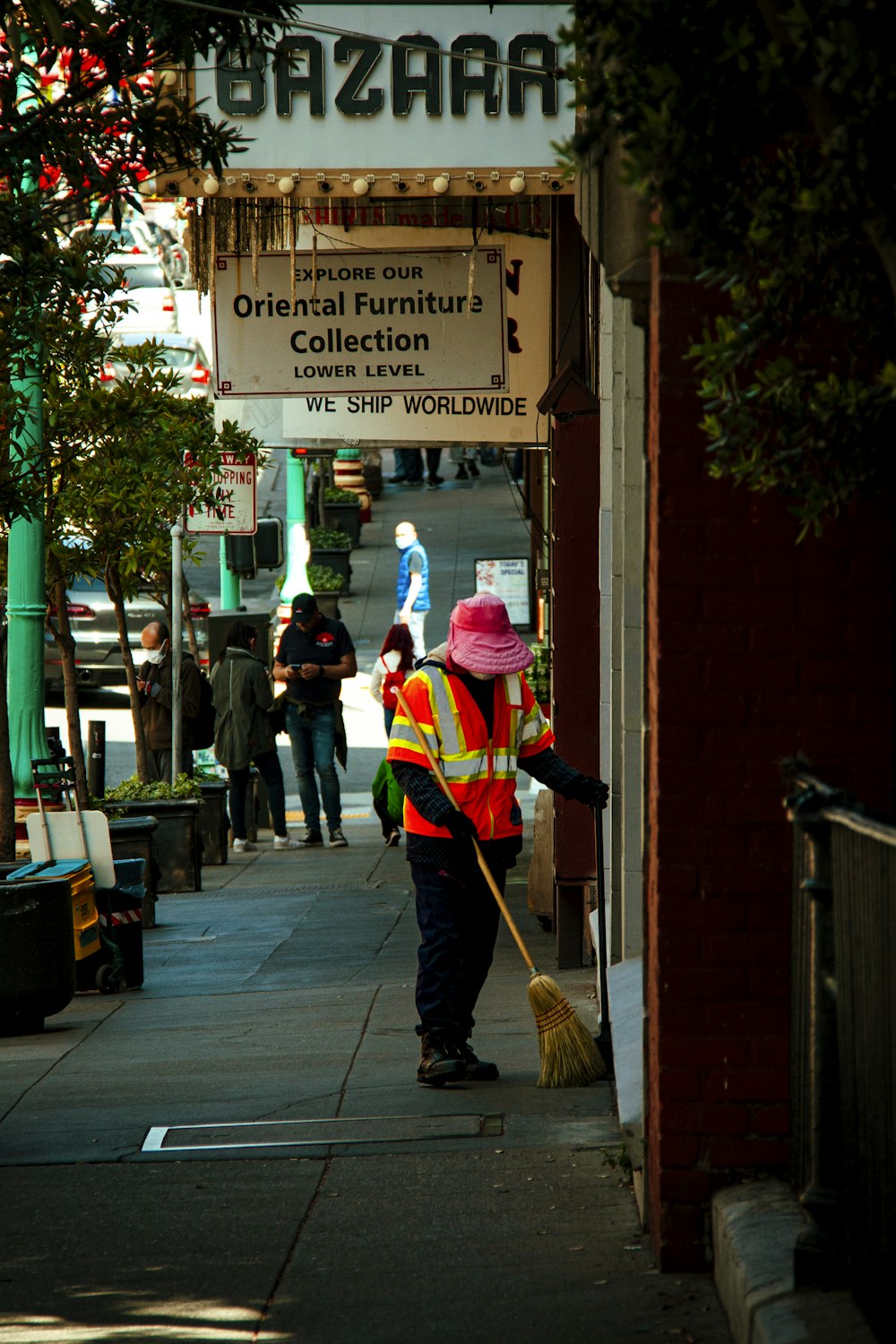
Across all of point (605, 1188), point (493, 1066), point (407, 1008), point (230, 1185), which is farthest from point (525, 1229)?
point (407, 1008)

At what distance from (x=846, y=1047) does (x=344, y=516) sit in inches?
1217

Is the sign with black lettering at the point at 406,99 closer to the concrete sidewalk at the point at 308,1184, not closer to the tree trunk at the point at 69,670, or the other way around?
the concrete sidewalk at the point at 308,1184

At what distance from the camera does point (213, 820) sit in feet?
46.6

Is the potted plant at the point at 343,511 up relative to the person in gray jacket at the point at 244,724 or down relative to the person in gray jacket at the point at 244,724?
up

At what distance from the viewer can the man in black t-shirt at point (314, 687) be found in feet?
47.3

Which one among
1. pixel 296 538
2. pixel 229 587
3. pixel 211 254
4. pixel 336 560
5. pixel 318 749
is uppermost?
pixel 211 254

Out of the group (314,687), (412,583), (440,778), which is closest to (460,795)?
(440,778)

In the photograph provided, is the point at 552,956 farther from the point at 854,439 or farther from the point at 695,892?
the point at 854,439

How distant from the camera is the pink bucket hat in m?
6.96

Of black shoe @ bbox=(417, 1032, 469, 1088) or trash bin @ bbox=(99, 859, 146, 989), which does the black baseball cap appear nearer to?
trash bin @ bbox=(99, 859, 146, 989)

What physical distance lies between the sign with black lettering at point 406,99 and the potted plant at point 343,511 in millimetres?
25593

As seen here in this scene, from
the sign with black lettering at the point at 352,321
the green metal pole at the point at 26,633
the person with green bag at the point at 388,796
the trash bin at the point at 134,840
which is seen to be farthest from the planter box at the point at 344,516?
the person with green bag at the point at 388,796

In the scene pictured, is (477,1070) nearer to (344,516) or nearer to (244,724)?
(244,724)

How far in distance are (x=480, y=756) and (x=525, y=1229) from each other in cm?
221
